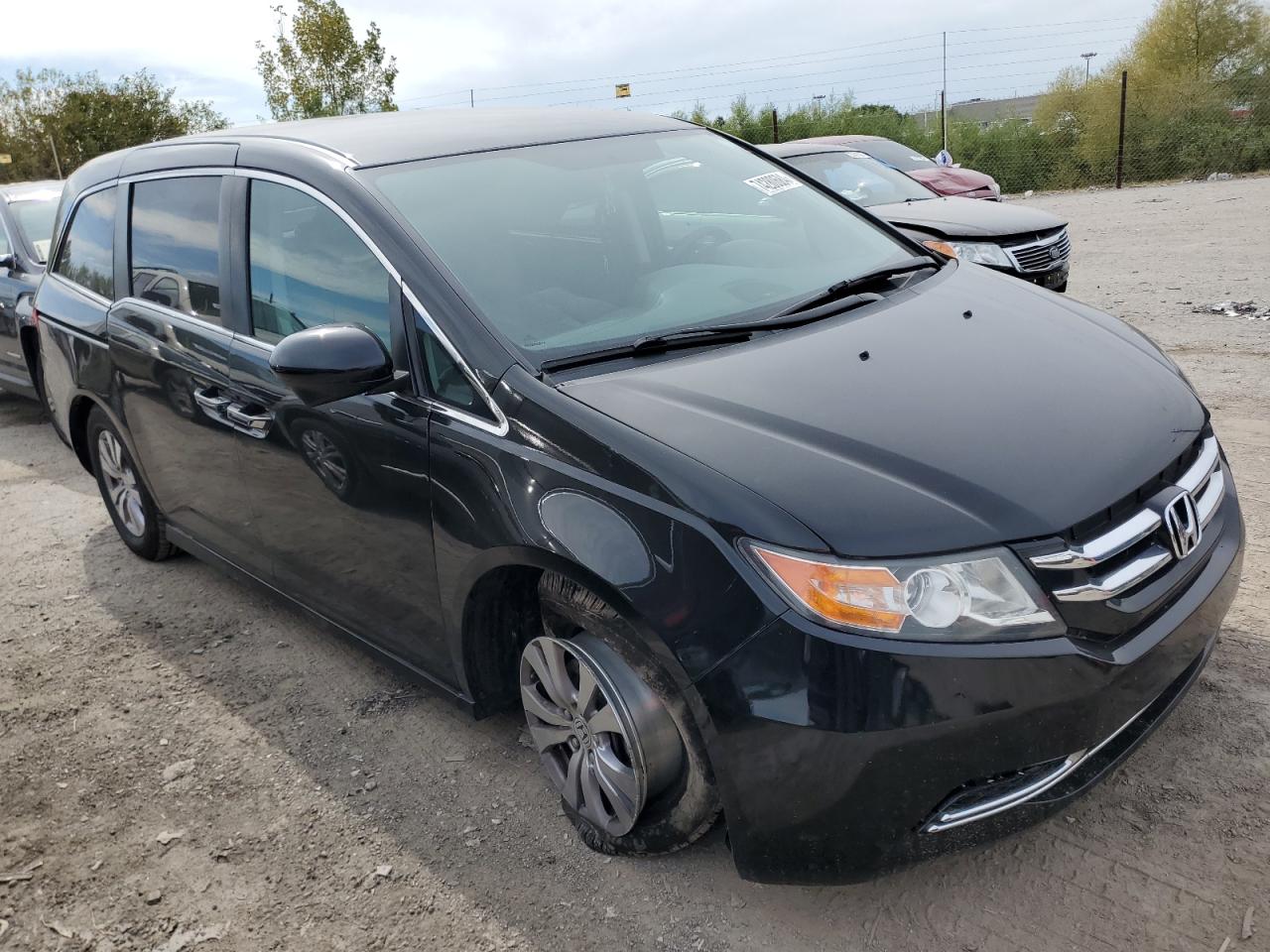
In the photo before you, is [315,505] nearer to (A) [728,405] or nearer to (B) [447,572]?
(B) [447,572]

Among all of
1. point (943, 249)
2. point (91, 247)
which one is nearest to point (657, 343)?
point (943, 249)

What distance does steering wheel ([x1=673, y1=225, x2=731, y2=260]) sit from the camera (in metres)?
3.32

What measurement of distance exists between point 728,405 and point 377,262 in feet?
3.54

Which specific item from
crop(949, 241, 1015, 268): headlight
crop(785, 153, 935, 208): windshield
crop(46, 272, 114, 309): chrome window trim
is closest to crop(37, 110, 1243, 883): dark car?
crop(46, 272, 114, 309): chrome window trim

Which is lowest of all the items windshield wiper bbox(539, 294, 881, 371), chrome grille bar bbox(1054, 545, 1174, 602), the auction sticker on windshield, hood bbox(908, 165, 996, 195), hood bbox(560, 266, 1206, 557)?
hood bbox(908, 165, 996, 195)

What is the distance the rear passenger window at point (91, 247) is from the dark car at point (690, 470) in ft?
1.70

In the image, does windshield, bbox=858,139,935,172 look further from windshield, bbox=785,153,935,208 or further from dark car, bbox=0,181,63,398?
dark car, bbox=0,181,63,398

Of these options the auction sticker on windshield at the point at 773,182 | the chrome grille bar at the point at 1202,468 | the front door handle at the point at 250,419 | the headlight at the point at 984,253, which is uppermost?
the auction sticker on windshield at the point at 773,182

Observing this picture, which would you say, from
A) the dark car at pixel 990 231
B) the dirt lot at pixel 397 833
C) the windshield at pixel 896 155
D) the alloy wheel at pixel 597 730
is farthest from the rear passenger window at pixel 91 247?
the windshield at pixel 896 155

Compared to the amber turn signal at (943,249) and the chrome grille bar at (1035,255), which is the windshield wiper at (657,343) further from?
the chrome grille bar at (1035,255)

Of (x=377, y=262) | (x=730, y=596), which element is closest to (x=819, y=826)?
(x=730, y=596)

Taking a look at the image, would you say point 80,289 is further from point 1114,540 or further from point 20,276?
point 1114,540

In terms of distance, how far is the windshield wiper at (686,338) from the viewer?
267 cm

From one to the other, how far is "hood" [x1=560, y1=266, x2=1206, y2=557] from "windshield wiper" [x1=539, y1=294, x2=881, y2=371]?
0.15ft
